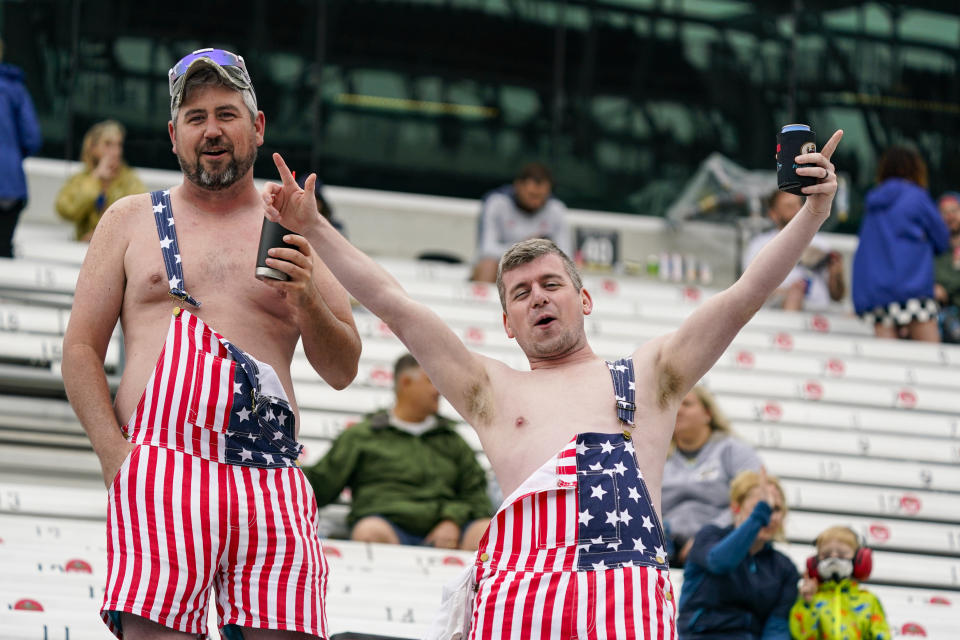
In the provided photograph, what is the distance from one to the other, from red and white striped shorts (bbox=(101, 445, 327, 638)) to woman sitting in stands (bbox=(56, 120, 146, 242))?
5494mm

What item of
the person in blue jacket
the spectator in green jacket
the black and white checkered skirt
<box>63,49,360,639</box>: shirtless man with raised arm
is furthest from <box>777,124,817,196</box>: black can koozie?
the black and white checkered skirt

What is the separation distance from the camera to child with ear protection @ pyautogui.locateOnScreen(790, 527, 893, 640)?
4895 mm

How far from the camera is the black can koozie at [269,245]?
2891 millimetres

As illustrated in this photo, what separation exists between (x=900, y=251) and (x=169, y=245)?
6557 mm

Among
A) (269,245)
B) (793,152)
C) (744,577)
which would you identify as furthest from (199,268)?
(744,577)

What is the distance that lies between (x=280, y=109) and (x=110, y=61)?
1405 mm

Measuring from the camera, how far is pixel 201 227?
3105 mm

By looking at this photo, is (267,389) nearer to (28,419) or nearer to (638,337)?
(28,419)

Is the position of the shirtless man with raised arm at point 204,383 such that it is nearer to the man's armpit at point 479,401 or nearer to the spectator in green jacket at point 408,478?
the man's armpit at point 479,401

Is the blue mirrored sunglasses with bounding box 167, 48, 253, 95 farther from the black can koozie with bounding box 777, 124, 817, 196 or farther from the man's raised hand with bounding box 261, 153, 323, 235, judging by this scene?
the black can koozie with bounding box 777, 124, 817, 196

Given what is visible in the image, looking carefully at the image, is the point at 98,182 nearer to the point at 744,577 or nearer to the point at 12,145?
the point at 12,145

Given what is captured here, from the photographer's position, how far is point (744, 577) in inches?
195

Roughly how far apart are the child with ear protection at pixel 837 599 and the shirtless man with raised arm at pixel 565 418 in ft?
6.96

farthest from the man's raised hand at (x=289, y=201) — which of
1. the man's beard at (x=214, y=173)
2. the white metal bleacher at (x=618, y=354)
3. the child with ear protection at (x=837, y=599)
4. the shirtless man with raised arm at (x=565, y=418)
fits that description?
the child with ear protection at (x=837, y=599)
